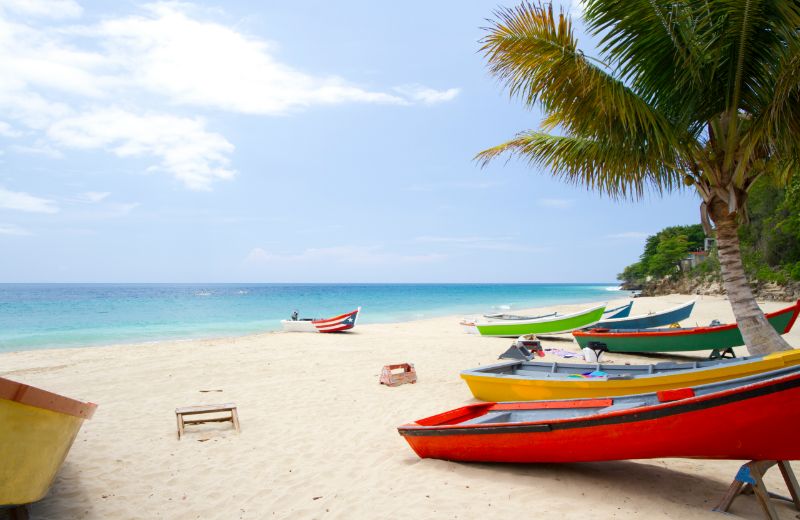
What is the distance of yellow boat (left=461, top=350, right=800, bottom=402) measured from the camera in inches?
229

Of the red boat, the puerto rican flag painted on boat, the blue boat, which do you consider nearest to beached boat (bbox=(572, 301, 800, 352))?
the red boat

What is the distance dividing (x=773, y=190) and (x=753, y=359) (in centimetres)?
3286

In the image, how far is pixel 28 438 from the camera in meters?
3.31

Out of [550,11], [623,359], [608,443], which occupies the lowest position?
[623,359]

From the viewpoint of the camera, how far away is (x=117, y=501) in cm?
440

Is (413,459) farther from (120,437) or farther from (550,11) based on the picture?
(550,11)

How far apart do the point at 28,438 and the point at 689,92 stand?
28.9 feet

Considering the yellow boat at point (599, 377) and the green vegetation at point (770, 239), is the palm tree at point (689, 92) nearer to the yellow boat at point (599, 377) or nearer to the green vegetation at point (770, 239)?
the yellow boat at point (599, 377)

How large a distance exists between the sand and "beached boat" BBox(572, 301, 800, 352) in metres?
5.01

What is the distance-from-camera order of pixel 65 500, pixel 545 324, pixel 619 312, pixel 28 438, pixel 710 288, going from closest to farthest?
pixel 28 438, pixel 65 500, pixel 545 324, pixel 619 312, pixel 710 288

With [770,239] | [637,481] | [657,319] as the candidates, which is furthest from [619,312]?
[770,239]

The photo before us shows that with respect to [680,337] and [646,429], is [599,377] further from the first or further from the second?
[680,337]

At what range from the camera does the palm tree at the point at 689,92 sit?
6.29m

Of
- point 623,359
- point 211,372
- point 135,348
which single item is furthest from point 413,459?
point 135,348
